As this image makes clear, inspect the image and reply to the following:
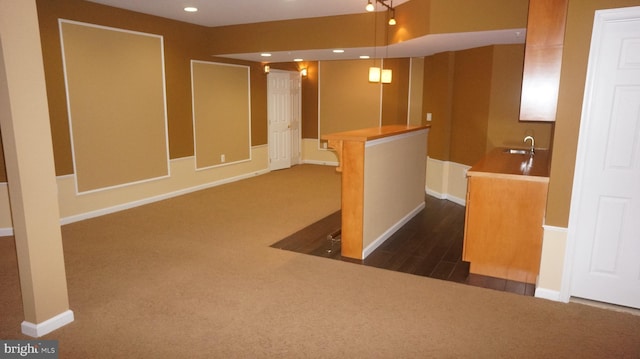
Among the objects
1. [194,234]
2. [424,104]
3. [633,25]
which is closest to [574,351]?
[633,25]

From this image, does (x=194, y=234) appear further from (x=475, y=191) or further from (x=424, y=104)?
(x=424, y=104)

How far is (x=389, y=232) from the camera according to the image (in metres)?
4.86

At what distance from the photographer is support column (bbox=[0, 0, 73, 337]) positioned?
243 cm

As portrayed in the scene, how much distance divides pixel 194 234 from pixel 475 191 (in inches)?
125

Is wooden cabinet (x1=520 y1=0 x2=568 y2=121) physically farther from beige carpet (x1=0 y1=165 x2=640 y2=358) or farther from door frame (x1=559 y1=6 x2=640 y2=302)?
beige carpet (x1=0 y1=165 x2=640 y2=358)

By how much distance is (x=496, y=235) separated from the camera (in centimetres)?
376

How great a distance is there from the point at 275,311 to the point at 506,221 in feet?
7.16

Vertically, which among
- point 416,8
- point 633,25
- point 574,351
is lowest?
point 574,351

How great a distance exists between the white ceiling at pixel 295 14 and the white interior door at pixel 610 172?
67.2 inches

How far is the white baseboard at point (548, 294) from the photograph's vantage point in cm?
332

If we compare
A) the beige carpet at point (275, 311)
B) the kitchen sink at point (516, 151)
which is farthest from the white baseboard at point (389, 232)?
the kitchen sink at point (516, 151)

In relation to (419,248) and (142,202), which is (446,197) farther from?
(142,202)

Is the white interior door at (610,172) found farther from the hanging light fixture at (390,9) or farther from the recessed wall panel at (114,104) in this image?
the recessed wall panel at (114,104)

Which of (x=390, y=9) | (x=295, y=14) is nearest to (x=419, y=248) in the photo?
(x=390, y=9)
